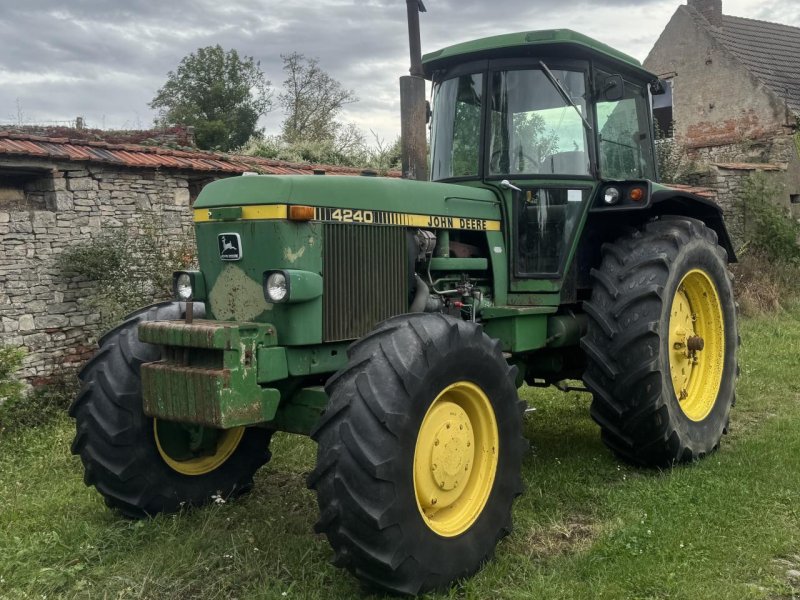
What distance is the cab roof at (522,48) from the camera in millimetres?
4566

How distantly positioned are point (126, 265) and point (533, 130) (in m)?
4.49

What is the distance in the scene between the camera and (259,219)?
3533 millimetres

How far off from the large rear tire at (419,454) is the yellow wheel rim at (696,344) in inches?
71.8

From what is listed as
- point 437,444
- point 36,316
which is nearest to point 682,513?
point 437,444

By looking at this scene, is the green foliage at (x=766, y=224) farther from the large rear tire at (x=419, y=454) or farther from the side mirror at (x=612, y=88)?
the large rear tire at (x=419, y=454)

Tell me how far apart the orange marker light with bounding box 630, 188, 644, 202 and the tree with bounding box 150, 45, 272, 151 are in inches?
1087

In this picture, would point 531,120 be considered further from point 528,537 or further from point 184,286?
point 528,537

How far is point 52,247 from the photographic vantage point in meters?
7.12

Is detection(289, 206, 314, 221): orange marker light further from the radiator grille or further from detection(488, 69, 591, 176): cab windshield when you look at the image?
detection(488, 69, 591, 176): cab windshield

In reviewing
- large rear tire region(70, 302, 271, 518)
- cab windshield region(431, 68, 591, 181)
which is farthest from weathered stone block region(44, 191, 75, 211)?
cab windshield region(431, 68, 591, 181)

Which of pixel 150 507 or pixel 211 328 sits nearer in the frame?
pixel 211 328

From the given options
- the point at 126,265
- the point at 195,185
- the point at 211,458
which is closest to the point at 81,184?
the point at 126,265

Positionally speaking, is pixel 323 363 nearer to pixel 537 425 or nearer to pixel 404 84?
pixel 404 84

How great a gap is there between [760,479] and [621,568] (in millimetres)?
1520
